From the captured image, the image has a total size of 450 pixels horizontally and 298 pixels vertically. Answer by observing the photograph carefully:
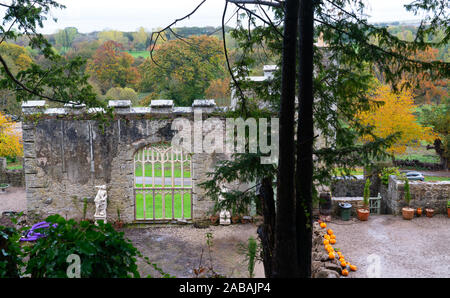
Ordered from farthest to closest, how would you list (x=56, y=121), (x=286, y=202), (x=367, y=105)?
(x=56, y=121), (x=367, y=105), (x=286, y=202)

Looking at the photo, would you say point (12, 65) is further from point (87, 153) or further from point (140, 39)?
point (140, 39)

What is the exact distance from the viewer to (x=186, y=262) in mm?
8625

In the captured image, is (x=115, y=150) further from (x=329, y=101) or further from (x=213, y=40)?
(x=213, y=40)

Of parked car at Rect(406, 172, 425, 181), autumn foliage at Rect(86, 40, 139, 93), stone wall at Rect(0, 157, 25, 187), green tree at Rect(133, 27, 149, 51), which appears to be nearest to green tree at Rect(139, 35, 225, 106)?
autumn foliage at Rect(86, 40, 139, 93)

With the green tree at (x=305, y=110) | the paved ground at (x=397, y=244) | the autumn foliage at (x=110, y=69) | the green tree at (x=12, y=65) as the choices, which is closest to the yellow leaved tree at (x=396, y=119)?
the paved ground at (x=397, y=244)

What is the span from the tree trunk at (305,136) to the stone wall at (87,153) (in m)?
5.46

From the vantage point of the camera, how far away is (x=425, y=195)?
447 inches

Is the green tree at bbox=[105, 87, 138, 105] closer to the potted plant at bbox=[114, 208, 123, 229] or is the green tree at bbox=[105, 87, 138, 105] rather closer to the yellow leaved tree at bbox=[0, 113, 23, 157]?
the yellow leaved tree at bbox=[0, 113, 23, 157]

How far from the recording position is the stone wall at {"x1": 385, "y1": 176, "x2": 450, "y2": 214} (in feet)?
37.2

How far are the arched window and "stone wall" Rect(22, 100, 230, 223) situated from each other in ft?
1.16

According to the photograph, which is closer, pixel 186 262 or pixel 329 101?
pixel 329 101

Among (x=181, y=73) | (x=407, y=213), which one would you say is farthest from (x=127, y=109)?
(x=181, y=73)
